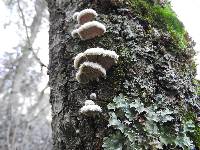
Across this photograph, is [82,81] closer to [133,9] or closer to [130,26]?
[130,26]

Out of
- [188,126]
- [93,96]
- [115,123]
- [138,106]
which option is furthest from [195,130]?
[93,96]

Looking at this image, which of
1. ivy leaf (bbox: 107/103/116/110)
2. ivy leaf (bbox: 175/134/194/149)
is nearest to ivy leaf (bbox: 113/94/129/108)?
ivy leaf (bbox: 107/103/116/110)

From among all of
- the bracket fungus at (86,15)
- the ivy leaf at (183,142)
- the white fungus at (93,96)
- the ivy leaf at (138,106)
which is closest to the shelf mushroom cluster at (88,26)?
the bracket fungus at (86,15)

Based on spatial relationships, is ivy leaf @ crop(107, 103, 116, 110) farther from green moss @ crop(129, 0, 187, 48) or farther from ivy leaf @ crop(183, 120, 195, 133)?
green moss @ crop(129, 0, 187, 48)

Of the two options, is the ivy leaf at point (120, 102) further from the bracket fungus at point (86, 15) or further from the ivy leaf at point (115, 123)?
the bracket fungus at point (86, 15)

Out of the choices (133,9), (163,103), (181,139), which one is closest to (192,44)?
(133,9)
